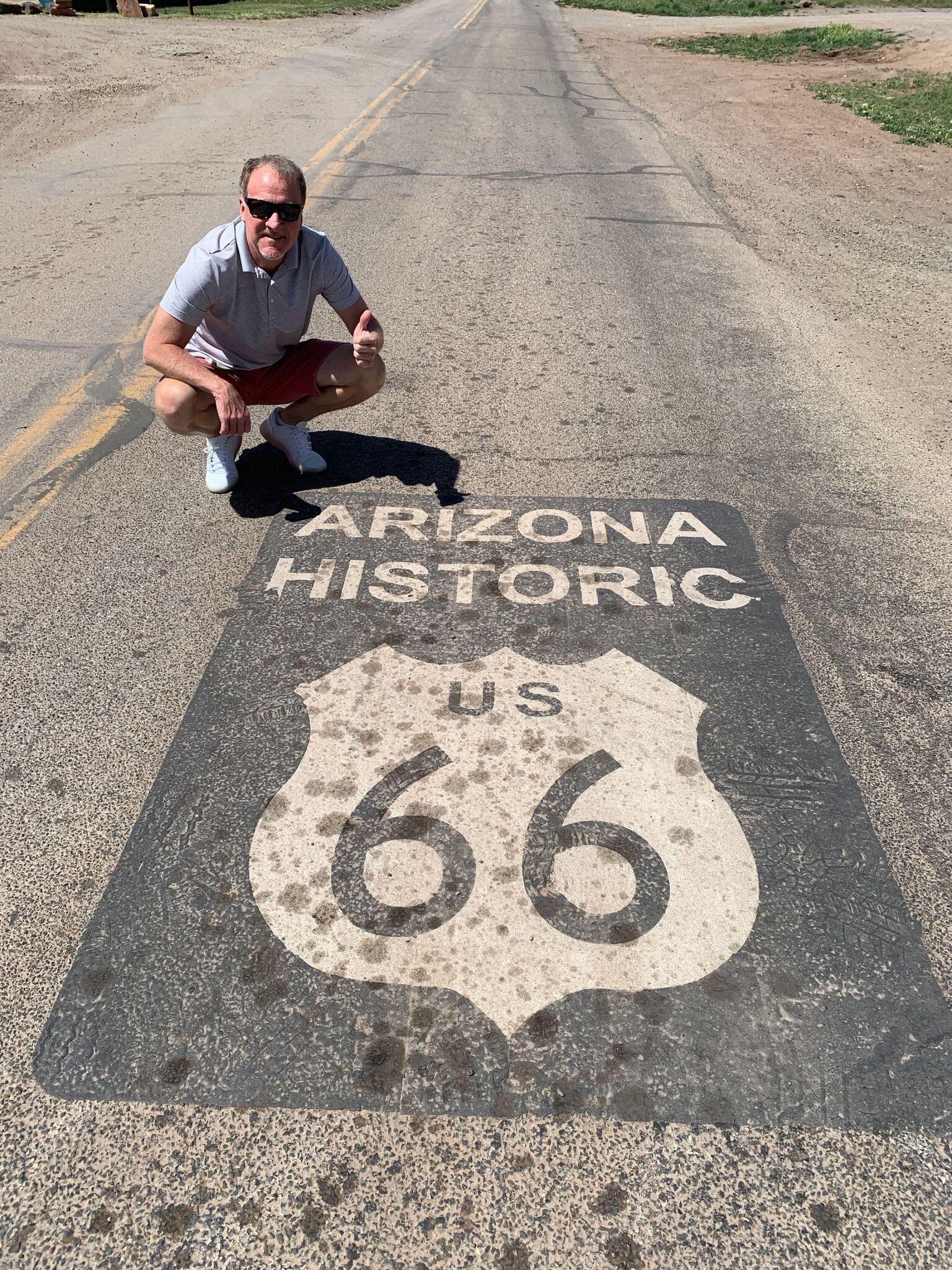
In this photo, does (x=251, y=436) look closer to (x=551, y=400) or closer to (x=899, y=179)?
(x=551, y=400)

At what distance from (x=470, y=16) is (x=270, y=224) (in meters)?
35.7

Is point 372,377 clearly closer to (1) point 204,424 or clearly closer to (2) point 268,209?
(1) point 204,424

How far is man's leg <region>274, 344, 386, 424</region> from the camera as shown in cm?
416

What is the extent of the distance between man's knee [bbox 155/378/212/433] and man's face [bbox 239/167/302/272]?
587 millimetres

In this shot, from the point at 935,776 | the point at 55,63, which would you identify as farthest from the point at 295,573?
the point at 55,63

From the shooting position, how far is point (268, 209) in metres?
3.41

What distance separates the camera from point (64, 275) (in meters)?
6.86

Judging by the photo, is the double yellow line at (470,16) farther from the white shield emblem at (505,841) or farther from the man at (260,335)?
the white shield emblem at (505,841)

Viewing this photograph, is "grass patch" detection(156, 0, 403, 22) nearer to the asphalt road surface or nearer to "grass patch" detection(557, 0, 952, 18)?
"grass patch" detection(557, 0, 952, 18)

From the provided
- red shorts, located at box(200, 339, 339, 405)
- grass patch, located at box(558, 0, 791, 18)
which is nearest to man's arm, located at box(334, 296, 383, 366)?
red shorts, located at box(200, 339, 339, 405)

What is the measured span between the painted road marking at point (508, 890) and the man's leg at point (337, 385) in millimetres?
1194

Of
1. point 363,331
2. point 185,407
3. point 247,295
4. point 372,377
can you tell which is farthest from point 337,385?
point 185,407

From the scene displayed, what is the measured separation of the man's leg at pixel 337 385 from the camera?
13.6 ft

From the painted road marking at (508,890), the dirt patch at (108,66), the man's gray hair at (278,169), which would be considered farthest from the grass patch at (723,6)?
the painted road marking at (508,890)
